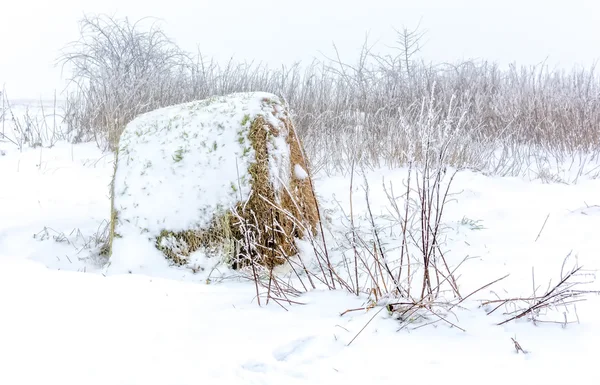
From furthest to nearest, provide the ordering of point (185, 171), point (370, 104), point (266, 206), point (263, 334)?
1. point (370, 104)
2. point (185, 171)
3. point (266, 206)
4. point (263, 334)

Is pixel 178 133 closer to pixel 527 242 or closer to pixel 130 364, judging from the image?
pixel 130 364

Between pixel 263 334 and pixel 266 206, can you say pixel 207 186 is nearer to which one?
pixel 266 206

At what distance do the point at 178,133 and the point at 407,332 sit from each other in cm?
169

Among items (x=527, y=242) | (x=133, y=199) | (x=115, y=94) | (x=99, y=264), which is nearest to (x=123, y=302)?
(x=133, y=199)

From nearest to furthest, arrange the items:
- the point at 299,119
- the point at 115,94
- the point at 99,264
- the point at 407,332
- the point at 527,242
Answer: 1. the point at 407,332
2. the point at 527,242
3. the point at 99,264
4. the point at 115,94
5. the point at 299,119

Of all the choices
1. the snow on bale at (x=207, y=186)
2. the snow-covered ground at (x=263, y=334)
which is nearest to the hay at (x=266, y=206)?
the snow on bale at (x=207, y=186)

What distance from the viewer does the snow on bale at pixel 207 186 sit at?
240 centimetres

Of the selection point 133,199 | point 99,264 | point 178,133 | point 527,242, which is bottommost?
point 99,264

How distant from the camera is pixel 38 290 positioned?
1.84 metres

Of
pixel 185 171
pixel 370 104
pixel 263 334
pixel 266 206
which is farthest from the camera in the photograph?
pixel 370 104

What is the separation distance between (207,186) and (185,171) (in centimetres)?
16

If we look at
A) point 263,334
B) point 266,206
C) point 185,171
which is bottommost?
point 263,334

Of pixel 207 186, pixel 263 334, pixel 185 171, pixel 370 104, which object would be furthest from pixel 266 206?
pixel 370 104

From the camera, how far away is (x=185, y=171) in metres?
2.50
